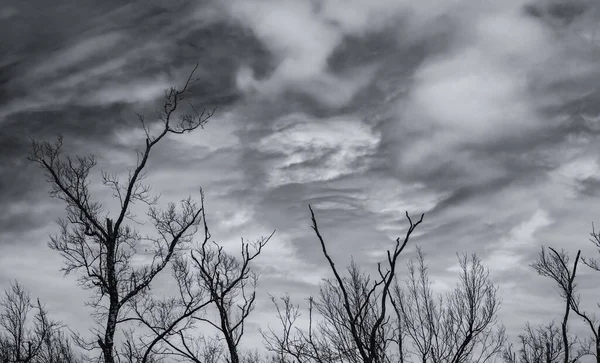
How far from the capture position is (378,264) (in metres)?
2.46

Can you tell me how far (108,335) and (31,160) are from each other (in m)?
6.27

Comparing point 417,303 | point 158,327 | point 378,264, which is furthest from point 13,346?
point 378,264

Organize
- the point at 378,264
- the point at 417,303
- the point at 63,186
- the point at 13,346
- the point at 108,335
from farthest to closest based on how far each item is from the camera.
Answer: the point at 13,346, the point at 417,303, the point at 63,186, the point at 108,335, the point at 378,264

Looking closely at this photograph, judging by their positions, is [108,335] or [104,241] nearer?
[108,335]

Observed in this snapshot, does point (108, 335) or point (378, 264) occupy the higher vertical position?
point (108, 335)

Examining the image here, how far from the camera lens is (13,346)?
26.2 meters

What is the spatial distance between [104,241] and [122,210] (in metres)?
1.20

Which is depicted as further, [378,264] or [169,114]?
[169,114]

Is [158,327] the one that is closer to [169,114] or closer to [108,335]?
[108,335]

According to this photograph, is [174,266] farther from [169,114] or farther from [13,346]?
[13,346]

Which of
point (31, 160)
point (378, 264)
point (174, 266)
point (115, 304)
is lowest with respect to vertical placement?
point (378, 264)

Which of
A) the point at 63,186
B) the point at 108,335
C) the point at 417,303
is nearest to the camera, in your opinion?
the point at 108,335

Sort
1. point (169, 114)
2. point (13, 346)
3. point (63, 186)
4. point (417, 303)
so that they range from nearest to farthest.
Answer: point (63, 186) → point (169, 114) → point (417, 303) → point (13, 346)

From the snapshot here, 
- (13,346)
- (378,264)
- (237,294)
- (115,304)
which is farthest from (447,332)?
(13,346)
